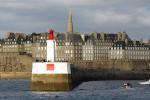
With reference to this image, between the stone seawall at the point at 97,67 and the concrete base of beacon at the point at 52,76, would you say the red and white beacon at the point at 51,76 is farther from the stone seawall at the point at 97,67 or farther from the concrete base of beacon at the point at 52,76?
the stone seawall at the point at 97,67

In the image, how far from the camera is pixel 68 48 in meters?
191

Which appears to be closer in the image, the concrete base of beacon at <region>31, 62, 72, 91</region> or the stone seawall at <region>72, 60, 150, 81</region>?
the concrete base of beacon at <region>31, 62, 72, 91</region>

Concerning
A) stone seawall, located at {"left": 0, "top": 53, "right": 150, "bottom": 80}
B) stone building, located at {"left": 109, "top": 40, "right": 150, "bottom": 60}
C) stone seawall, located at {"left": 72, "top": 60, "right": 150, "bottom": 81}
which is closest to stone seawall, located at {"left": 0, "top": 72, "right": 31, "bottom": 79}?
stone seawall, located at {"left": 0, "top": 53, "right": 150, "bottom": 80}

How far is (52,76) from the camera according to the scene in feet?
214

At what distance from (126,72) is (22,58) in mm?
28396

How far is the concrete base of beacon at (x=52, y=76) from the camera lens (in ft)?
214

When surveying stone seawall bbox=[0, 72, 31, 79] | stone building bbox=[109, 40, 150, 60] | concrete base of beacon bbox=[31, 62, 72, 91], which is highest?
stone building bbox=[109, 40, 150, 60]

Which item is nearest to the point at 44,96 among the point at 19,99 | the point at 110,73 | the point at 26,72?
the point at 19,99

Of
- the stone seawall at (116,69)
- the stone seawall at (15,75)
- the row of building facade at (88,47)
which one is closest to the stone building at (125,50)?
the row of building facade at (88,47)

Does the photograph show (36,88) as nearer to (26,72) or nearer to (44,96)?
(44,96)

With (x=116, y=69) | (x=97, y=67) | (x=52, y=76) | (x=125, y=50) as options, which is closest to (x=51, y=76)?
(x=52, y=76)

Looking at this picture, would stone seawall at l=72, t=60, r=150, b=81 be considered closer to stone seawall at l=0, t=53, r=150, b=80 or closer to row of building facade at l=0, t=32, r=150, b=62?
stone seawall at l=0, t=53, r=150, b=80

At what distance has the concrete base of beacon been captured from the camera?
6519 cm

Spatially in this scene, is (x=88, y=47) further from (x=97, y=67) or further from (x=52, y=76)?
(x=52, y=76)
